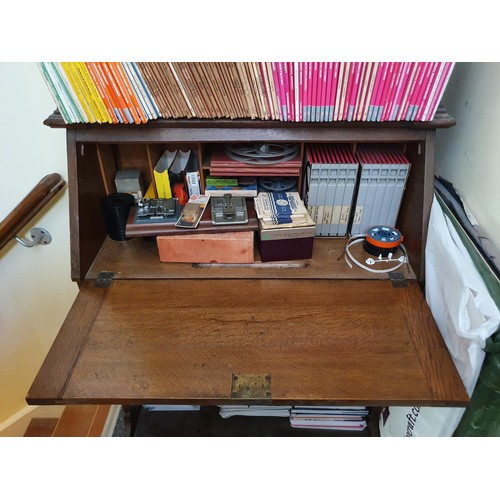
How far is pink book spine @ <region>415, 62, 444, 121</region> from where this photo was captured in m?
0.79

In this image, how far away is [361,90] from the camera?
825mm

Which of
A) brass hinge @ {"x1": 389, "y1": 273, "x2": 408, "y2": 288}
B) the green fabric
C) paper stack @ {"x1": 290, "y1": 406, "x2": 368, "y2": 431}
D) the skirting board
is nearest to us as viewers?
the green fabric

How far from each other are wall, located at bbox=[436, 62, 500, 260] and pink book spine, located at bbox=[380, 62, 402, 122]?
235 mm

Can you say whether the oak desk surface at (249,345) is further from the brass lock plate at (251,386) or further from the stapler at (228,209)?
the stapler at (228,209)

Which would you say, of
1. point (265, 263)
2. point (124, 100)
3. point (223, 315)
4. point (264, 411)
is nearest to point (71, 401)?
point (223, 315)

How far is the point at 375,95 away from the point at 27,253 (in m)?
1.22

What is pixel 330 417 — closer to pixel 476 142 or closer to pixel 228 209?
pixel 228 209

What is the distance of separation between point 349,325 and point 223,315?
0.95 feet

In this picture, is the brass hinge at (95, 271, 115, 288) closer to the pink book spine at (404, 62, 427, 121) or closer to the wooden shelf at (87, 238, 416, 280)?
the wooden shelf at (87, 238, 416, 280)

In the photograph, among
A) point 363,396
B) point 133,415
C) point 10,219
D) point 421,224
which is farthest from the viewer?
point 133,415

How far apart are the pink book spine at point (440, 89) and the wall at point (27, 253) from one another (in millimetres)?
1026

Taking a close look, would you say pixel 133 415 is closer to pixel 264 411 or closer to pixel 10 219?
pixel 264 411

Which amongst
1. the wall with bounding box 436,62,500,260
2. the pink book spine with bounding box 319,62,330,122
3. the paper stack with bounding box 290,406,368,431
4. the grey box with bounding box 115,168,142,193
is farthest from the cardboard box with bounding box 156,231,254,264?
the paper stack with bounding box 290,406,368,431

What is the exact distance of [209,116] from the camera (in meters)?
0.87
